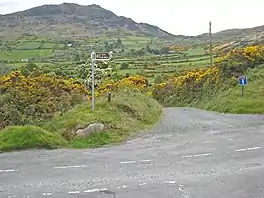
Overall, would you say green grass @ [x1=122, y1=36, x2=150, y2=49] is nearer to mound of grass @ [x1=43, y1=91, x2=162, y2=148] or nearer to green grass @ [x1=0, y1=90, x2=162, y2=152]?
mound of grass @ [x1=43, y1=91, x2=162, y2=148]

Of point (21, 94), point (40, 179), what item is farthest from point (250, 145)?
point (21, 94)

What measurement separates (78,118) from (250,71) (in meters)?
20.3

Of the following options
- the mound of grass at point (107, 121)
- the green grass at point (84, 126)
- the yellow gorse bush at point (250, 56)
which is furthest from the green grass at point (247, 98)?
the green grass at point (84, 126)

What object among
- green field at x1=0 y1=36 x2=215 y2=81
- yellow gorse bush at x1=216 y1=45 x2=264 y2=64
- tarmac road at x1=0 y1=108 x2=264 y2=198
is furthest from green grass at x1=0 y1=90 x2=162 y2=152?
green field at x1=0 y1=36 x2=215 y2=81

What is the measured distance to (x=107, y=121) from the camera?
1666 centimetres

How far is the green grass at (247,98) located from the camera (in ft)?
82.3

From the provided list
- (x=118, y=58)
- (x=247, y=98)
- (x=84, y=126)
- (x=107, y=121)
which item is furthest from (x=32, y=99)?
(x=118, y=58)

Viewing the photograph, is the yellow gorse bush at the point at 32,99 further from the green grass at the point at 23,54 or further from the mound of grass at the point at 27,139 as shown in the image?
the green grass at the point at 23,54

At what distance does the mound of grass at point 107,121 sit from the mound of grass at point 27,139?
1.98ft

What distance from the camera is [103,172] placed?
1095cm

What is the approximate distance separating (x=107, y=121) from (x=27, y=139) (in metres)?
3.55

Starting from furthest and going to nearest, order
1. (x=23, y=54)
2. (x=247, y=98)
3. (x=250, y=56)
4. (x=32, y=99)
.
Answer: (x=23, y=54), (x=250, y=56), (x=247, y=98), (x=32, y=99)

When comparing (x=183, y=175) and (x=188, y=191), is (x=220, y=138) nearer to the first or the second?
(x=183, y=175)

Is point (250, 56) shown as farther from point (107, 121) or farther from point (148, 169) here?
point (148, 169)
